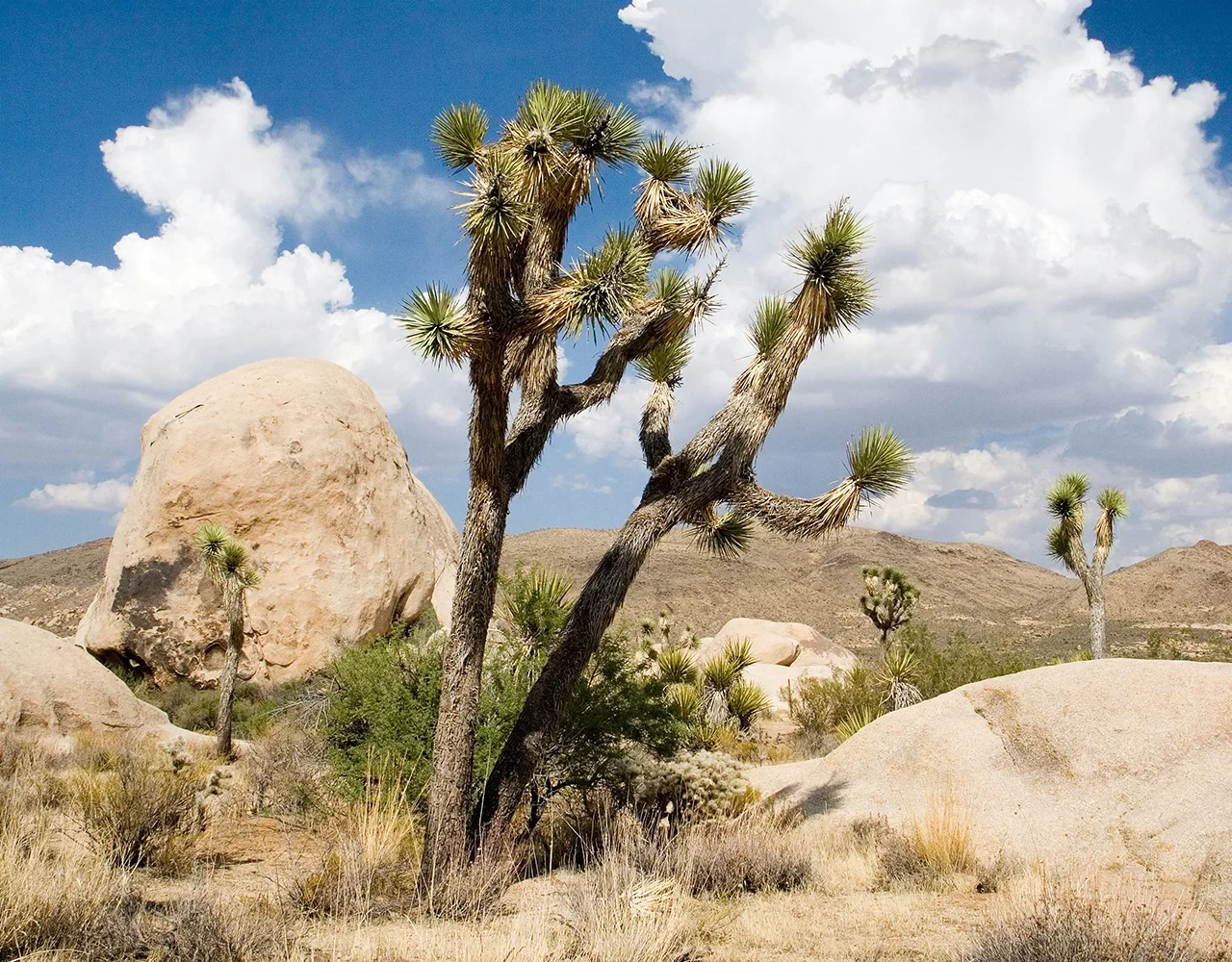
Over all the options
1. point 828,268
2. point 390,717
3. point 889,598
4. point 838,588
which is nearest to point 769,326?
point 828,268

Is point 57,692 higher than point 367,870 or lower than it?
higher

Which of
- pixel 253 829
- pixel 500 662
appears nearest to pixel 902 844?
pixel 500 662

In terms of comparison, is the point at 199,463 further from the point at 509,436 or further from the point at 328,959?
the point at 328,959

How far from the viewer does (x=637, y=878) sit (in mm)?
6449

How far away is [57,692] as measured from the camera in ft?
42.9

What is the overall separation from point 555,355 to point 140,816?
533 cm

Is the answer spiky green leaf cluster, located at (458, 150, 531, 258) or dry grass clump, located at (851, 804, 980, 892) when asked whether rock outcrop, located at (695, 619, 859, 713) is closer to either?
dry grass clump, located at (851, 804, 980, 892)

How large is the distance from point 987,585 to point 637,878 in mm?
60206

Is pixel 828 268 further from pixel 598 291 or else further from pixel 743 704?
pixel 743 704

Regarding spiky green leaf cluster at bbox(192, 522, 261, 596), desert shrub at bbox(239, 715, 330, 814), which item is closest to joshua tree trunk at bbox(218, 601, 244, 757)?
spiky green leaf cluster at bbox(192, 522, 261, 596)

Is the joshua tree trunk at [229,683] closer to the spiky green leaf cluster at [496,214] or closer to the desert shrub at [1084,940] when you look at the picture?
the spiky green leaf cluster at [496,214]

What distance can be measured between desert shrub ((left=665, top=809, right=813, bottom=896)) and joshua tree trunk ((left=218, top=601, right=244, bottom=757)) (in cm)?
824

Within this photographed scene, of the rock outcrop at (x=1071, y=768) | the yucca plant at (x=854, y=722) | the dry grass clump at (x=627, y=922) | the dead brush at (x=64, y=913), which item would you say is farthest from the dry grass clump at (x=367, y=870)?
the yucca plant at (x=854, y=722)

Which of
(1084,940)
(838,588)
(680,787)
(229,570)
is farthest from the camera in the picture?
(838,588)
